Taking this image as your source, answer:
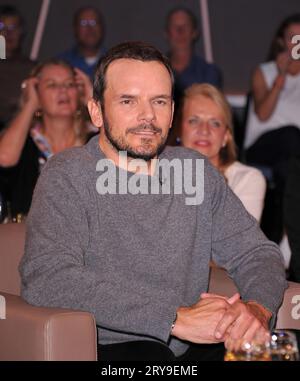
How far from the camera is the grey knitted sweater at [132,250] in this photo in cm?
239

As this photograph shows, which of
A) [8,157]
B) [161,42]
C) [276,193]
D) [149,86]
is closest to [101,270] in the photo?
[149,86]

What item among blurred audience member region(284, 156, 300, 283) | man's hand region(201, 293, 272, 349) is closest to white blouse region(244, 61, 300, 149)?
blurred audience member region(284, 156, 300, 283)

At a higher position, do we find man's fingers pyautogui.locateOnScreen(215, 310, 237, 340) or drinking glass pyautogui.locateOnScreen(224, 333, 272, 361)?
drinking glass pyautogui.locateOnScreen(224, 333, 272, 361)

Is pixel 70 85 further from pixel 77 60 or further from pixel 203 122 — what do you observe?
pixel 77 60

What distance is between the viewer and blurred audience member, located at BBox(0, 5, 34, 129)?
5.49 meters

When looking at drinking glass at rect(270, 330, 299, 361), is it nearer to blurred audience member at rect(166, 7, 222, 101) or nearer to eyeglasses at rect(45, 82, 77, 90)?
eyeglasses at rect(45, 82, 77, 90)

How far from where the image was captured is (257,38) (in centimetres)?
682

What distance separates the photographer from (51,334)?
228 centimetres

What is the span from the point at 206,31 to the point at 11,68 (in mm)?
1907

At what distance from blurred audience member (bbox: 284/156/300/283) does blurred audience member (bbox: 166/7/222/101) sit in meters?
2.30

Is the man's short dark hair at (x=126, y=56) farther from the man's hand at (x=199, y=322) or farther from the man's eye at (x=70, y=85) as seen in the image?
the man's eye at (x=70, y=85)

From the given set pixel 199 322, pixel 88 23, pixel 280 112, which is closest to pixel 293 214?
pixel 199 322

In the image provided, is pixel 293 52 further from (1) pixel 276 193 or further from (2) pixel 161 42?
(2) pixel 161 42
